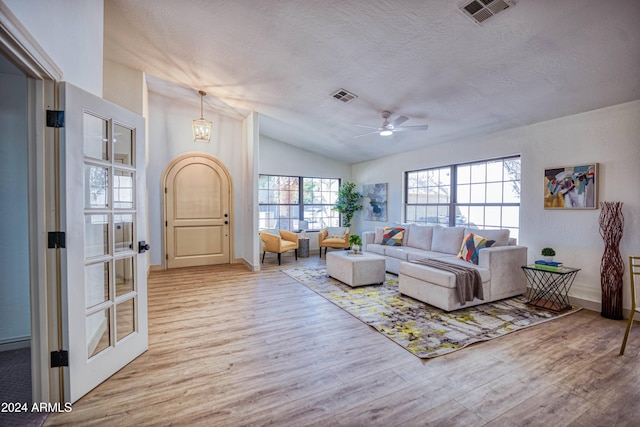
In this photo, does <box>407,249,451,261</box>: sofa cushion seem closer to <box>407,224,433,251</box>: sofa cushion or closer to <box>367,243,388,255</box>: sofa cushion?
<box>407,224,433,251</box>: sofa cushion

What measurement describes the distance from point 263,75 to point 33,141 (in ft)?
9.04

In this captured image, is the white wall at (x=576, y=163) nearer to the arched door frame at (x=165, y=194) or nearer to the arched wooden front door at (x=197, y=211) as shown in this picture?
the arched door frame at (x=165, y=194)

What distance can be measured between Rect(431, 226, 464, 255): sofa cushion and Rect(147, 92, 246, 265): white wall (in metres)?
3.54

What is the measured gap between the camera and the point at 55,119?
5.64ft

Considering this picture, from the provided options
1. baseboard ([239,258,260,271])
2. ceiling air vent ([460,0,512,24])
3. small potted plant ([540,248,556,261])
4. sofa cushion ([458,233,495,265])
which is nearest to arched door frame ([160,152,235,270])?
baseboard ([239,258,260,271])

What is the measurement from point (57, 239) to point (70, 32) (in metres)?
1.42

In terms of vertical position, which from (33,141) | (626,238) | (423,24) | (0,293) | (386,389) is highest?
(423,24)

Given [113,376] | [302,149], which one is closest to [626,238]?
[113,376]

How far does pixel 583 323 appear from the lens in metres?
3.09

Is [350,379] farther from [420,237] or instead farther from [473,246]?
[420,237]

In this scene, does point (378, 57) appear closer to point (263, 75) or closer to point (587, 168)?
point (263, 75)

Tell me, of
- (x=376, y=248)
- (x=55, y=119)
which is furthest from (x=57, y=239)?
(x=376, y=248)

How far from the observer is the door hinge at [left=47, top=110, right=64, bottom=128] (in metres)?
1.70

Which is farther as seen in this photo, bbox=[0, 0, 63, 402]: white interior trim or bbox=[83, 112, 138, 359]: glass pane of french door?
bbox=[83, 112, 138, 359]: glass pane of french door
